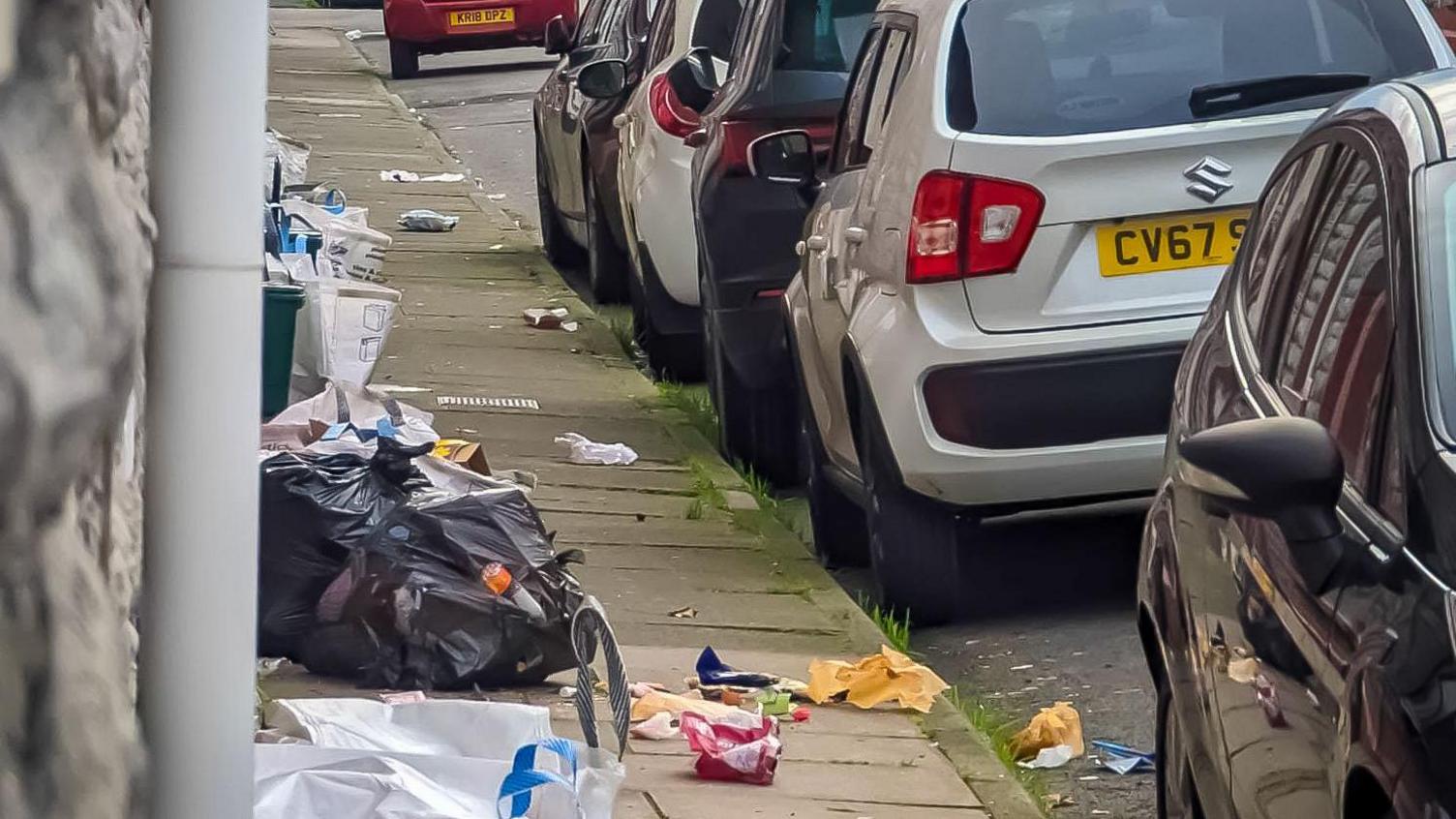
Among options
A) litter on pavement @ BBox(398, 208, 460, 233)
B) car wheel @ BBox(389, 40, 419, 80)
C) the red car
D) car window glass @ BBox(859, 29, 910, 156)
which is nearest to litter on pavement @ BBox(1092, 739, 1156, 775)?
car window glass @ BBox(859, 29, 910, 156)

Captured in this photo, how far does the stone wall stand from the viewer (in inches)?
28.4

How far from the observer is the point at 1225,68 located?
624 centimetres

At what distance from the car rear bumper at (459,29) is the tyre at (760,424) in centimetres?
1900

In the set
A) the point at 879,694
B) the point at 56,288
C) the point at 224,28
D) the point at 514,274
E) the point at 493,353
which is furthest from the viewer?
the point at 514,274

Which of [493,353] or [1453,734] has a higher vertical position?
[1453,734]

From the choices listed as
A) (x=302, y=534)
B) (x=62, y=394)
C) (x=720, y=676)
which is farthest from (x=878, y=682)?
(x=62, y=394)

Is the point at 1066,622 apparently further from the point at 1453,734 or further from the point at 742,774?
the point at 1453,734

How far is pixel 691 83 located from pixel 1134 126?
14.0 ft

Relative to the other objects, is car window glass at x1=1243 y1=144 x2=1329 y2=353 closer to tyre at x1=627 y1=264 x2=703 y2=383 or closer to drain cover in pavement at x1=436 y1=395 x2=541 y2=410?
drain cover in pavement at x1=436 y1=395 x2=541 y2=410

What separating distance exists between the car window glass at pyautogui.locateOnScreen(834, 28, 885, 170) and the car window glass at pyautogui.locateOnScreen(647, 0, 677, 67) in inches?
142

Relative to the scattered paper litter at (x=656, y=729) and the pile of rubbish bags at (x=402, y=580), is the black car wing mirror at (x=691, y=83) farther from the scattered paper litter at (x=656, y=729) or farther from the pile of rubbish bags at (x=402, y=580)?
the scattered paper litter at (x=656, y=729)

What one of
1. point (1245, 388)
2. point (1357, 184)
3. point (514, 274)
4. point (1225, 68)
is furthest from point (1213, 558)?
point (514, 274)

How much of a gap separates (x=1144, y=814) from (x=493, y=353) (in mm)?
6698

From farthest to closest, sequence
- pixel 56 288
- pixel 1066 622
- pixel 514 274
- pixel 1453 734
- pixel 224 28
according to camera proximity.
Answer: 1. pixel 514 274
2. pixel 1066 622
3. pixel 1453 734
4. pixel 224 28
5. pixel 56 288
